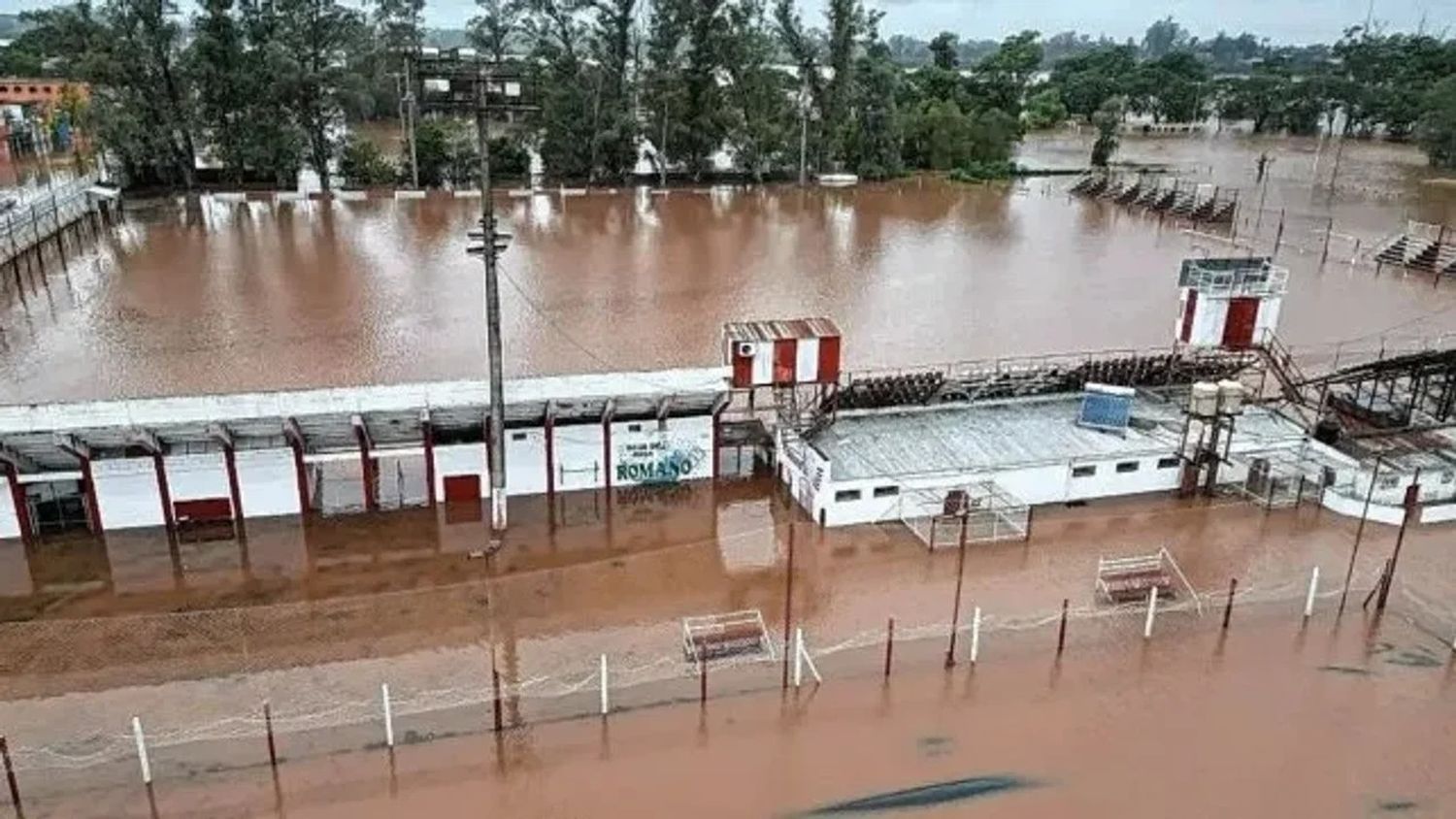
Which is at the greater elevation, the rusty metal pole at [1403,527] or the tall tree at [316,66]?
the tall tree at [316,66]

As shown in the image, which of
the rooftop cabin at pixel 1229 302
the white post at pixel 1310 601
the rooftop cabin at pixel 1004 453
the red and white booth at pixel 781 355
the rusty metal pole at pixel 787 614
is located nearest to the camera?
the rusty metal pole at pixel 787 614

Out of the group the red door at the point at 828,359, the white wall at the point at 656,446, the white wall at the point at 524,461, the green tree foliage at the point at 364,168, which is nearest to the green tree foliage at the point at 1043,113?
the green tree foliage at the point at 364,168

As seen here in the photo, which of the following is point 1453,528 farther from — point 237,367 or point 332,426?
point 237,367

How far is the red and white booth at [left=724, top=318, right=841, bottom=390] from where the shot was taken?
31141mm

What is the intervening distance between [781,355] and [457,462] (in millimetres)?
9529

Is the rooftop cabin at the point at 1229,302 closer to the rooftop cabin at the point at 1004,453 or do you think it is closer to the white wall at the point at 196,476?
the rooftop cabin at the point at 1004,453

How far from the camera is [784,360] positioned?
3144cm

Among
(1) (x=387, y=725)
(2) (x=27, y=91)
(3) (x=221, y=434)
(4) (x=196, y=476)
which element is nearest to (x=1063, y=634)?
(1) (x=387, y=725)

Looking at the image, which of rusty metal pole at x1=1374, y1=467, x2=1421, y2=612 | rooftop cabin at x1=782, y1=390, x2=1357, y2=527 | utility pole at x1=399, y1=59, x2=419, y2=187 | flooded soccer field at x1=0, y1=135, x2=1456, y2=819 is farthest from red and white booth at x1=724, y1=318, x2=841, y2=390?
utility pole at x1=399, y1=59, x2=419, y2=187

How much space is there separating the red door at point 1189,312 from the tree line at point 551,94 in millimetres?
49802

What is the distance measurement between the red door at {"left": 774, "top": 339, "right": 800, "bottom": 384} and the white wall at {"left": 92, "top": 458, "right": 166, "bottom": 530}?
16753 millimetres

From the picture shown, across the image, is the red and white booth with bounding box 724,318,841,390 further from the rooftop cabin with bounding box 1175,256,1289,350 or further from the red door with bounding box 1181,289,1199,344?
the rooftop cabin with bounding box 1175,256,1289,350

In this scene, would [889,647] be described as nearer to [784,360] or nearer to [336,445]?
[784,360]

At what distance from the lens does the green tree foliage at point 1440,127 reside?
94125 millimetres
